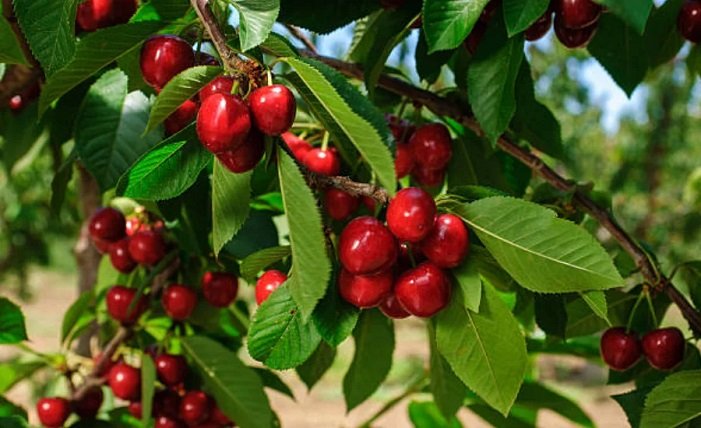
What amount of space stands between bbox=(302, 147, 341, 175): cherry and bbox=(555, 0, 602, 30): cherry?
0.31 m

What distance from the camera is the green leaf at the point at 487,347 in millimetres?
691

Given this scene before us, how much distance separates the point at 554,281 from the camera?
65 cm

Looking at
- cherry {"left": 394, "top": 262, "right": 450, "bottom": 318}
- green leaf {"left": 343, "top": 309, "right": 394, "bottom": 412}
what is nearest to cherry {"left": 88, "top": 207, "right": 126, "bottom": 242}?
green leaf {"left": 343, "top": 309, "right": 394, "bottom": 412}

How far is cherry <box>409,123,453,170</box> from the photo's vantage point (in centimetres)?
99

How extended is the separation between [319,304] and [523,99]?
0.41 m

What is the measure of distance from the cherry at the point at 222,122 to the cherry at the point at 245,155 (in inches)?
0.9

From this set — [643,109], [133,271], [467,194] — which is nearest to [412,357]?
[643,109]

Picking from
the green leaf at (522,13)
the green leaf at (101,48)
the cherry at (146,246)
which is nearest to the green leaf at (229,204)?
the green leaf at (101,48)

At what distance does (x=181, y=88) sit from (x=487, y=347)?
327mm

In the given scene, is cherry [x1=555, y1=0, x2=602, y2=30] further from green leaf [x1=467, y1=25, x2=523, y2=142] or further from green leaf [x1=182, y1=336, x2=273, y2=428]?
green leaf [x1=182, y1=336, x2=273, y2=428]

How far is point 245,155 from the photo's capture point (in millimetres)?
613

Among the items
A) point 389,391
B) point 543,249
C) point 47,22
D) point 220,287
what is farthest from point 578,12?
point 389,391

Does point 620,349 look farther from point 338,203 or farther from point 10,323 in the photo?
point 10,323

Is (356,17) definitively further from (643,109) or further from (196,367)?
(643,109)
